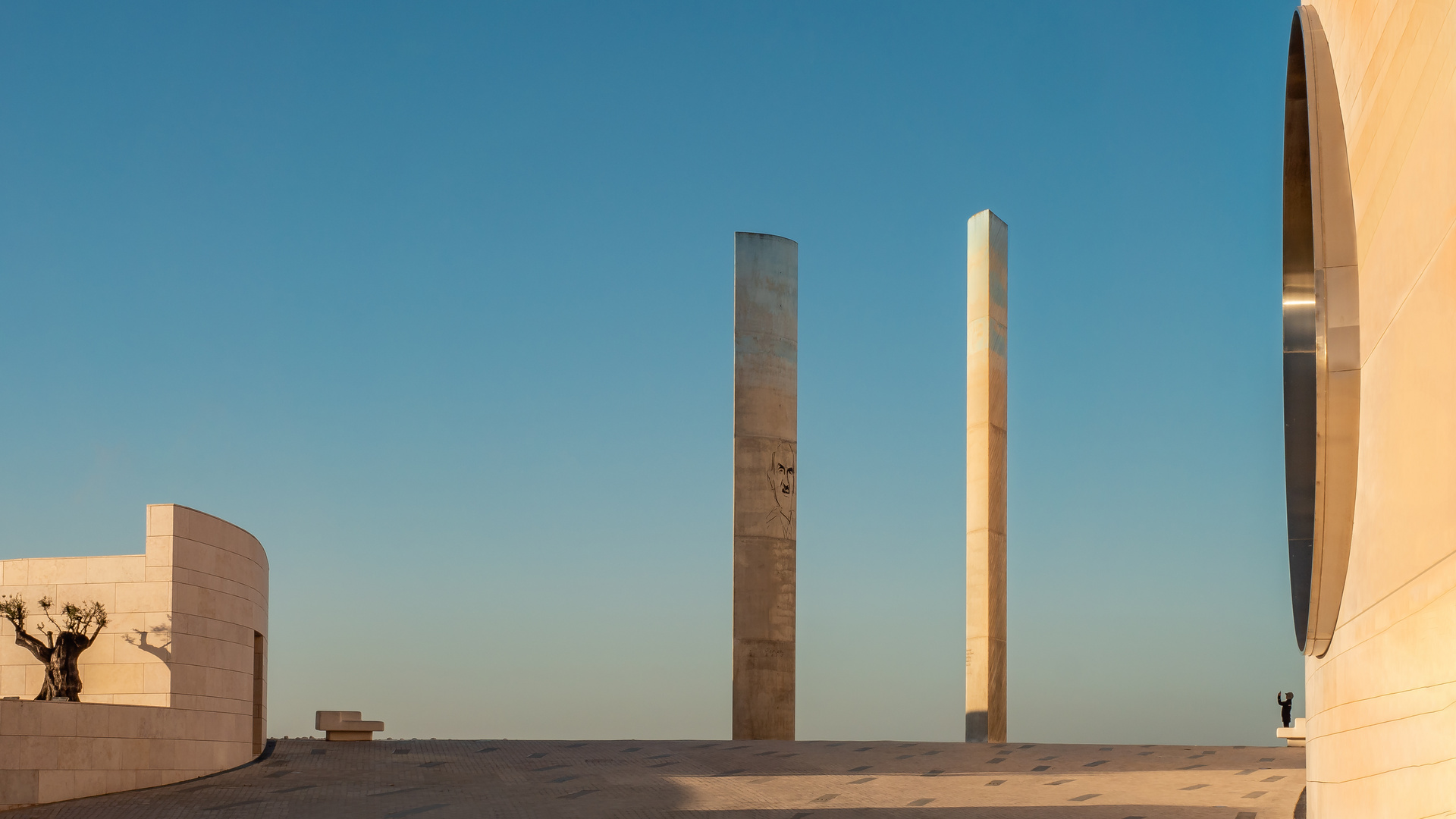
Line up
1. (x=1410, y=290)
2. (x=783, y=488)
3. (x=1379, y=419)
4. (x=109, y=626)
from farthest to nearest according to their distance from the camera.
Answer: (x=783, y=488) < (x=109, y=626) < (x=1379, y=419) < (x=1410, y=290)

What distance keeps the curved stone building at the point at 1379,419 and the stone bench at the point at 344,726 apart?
13.3 meters

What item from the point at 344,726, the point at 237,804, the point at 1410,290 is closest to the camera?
the point at 1410,290

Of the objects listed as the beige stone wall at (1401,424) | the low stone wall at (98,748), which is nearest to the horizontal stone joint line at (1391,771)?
the beige stone wall at (1401,424)

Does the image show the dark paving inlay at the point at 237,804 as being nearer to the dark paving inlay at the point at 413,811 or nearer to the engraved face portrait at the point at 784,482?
the dark paving inlay at the point at 413,811

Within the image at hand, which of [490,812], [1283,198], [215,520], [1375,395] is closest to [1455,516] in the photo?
[1375,395]

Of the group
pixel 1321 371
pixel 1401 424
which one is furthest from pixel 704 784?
pixel 1401 424

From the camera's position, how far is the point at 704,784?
13414 millimetres

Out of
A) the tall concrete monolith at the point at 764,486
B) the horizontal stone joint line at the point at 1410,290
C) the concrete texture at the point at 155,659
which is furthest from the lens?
the tall concrete monolith at the point at 764,486

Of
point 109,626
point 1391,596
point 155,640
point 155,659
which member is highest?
point 1391,596

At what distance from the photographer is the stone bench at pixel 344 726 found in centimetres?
1736

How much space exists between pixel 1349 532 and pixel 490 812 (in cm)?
797

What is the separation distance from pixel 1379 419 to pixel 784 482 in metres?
15.7

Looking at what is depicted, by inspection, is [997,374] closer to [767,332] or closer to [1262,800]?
[767,332]

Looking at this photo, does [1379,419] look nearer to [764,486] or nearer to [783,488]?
[764,486]
